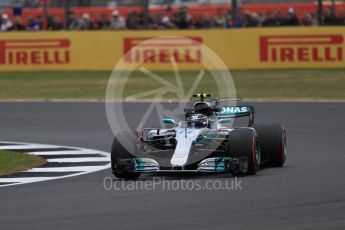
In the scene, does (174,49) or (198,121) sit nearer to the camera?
(198,121)

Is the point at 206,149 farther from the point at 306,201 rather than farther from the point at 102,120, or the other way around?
the point at 102,120

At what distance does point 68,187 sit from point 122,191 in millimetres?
821

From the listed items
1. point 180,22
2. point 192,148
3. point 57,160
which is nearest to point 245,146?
point 192,148

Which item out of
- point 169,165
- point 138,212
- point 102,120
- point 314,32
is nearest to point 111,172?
point 169,165

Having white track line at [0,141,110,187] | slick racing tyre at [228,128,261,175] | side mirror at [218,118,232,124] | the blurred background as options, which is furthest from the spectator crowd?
slick racing tyre at [228,128,261,175]

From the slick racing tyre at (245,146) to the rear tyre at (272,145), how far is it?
0.94 metres

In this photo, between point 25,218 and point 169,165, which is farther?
point 169,165

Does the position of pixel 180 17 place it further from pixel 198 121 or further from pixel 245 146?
pixel 245 146

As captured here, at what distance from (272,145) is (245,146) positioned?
1.27 m

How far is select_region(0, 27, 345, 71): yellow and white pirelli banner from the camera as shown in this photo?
2973 centimetres

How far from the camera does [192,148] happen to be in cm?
1197

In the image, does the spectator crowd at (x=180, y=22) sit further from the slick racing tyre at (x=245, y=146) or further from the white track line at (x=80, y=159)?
the slick racing tyre at (x=245, y=146)

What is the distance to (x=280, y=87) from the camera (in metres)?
27.1

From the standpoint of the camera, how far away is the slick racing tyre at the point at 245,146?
1177cm
